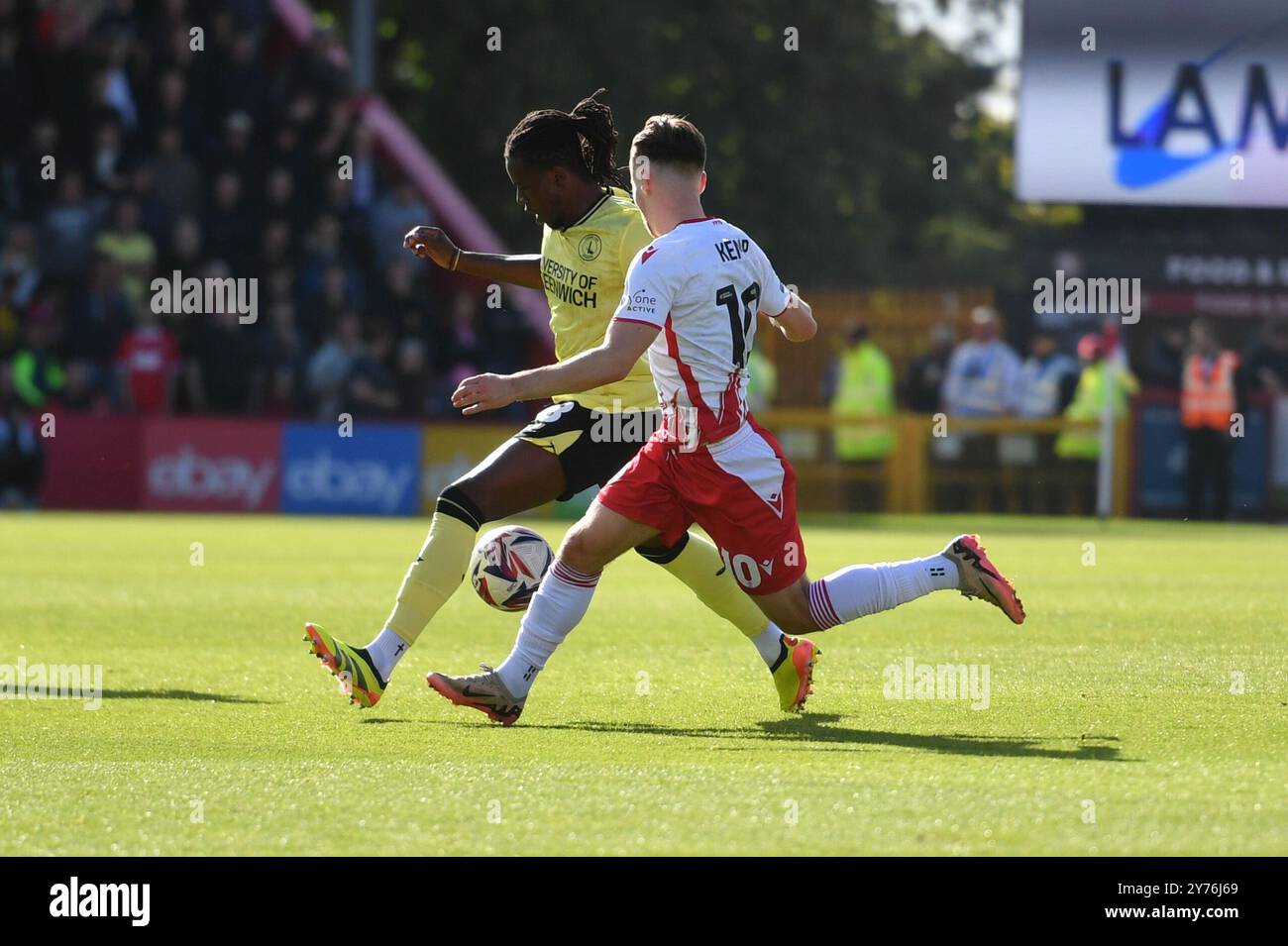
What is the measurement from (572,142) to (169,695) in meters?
2.62

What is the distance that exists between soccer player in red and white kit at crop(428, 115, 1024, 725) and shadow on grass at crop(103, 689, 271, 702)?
125cm

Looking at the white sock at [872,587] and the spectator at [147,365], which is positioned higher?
the spectator at [147,365]

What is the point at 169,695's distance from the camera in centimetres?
838

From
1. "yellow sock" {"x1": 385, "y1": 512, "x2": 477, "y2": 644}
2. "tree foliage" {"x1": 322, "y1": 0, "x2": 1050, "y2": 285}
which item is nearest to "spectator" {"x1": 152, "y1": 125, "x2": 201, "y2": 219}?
"tree foliage" {"x1": 322, "y1": 0, "x2": 1050, "y2": 285}

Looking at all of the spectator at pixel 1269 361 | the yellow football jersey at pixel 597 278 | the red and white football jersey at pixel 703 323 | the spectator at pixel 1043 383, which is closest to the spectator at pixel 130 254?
the spectator at pixel 1043 383

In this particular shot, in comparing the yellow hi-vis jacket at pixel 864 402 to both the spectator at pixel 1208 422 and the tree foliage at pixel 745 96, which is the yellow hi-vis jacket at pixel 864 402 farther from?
the tree foliage at pixel 745 96

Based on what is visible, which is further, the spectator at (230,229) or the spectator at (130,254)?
the spectator at (230,229)

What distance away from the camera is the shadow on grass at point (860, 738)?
6590mm

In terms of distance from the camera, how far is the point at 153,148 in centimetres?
2467

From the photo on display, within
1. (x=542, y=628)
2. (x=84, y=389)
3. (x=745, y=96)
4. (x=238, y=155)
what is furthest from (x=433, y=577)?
(x=745, y=96)

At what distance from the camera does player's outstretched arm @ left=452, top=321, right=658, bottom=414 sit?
6738mm

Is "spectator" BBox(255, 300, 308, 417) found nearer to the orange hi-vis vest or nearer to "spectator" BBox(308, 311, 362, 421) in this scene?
"spectator" BBox(308, 311, 362, 421)
